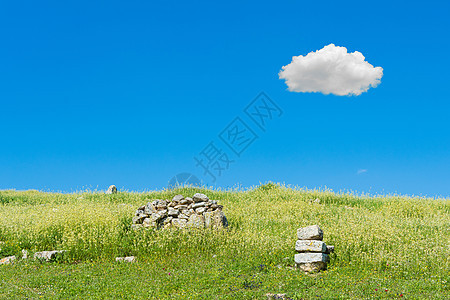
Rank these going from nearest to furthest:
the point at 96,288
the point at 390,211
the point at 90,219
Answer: the point at 96,288 < the point at 90,219 < the point at 390,211

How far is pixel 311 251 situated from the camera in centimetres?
1341

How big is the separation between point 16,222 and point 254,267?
13380mm

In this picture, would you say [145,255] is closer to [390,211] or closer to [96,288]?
[96,288]

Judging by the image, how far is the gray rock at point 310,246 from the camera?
43.4 feet

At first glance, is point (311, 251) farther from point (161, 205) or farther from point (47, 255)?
point (47, 255)

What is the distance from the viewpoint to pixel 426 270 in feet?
41.0

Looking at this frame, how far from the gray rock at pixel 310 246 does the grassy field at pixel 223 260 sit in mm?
493

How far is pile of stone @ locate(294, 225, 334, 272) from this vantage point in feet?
42.2

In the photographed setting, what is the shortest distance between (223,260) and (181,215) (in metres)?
4.84

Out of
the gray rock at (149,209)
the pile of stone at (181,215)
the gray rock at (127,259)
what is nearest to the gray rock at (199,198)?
the pile of stone at (181,215)

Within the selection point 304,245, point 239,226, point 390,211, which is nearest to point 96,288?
point 304,245

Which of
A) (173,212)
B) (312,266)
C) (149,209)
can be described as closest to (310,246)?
(312,266)

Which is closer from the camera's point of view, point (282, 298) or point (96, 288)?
point (282, 298)

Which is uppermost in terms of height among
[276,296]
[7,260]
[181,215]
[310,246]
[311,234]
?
[181,215]
